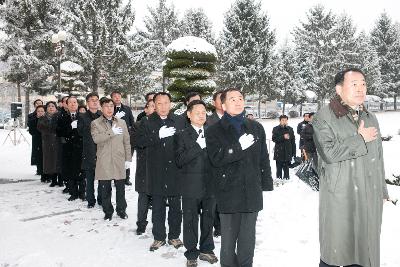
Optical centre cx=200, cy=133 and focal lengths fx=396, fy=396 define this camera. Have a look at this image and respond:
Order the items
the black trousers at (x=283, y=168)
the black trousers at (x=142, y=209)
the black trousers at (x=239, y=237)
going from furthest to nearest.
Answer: the black trousers at (x=283, y=168) → the black trousers at (x=142, y=209) → the black trousers at (x=239, y=237)

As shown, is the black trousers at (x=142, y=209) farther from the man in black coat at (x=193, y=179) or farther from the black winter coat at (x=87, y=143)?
the black winter coat at (x=87, y=143)

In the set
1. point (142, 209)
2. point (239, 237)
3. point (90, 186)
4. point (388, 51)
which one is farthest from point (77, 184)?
point (388, 51)

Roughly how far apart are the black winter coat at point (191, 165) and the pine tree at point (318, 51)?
137 ft

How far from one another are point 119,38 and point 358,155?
3117 centimetres

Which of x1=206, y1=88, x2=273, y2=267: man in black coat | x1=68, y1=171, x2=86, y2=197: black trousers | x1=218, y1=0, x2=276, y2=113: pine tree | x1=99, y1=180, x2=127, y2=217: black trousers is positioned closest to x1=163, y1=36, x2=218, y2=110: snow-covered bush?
x1=68, y1=171, x2=86, y2=197: black trousers

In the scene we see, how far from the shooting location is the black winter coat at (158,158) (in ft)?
17.2

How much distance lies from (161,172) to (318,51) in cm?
4508

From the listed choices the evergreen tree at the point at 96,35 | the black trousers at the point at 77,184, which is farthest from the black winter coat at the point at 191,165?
the evergreen tree at the point at 96,35

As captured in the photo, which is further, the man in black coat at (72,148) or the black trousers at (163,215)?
the man in black coat at (72,148)

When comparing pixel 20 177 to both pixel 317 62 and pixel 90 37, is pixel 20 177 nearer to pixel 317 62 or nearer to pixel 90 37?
pixel 90 37

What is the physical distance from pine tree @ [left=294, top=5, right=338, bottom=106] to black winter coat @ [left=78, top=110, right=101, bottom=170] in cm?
3974

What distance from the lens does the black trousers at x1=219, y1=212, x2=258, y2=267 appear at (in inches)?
151

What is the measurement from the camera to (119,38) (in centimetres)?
3234

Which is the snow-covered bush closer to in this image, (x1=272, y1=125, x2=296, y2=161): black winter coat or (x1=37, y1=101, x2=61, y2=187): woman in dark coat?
(x1=272, y1=125, x2=296, y2=161): black winter coat
